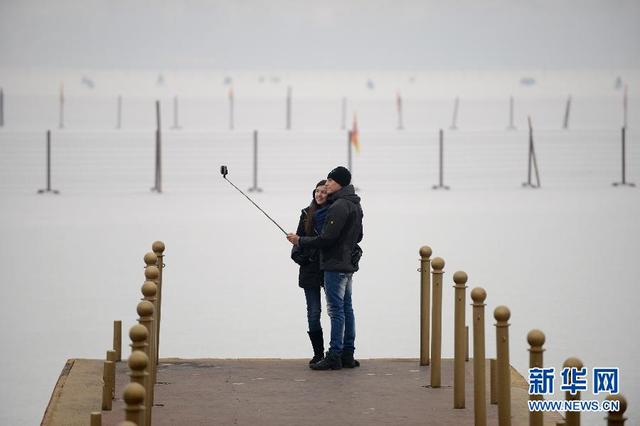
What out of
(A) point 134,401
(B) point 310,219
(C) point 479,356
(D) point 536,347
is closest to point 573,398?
(D) point 536,347

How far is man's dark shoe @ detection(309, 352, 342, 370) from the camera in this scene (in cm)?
1027

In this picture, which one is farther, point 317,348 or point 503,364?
point 317,348

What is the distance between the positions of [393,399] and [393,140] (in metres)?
26.5

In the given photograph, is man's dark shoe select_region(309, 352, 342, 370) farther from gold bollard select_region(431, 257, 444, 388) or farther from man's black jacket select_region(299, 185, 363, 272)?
gold bollard select_region(431, 257, 444, 388)

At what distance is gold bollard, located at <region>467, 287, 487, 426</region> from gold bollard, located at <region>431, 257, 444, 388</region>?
3.80 feet

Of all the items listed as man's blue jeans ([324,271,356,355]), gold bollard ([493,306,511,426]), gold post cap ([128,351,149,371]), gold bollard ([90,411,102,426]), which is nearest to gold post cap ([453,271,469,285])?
gold bollard ([493,306,511,426])

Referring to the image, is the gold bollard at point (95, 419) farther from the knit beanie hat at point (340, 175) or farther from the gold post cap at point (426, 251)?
the gold post cap at point (426, 251)

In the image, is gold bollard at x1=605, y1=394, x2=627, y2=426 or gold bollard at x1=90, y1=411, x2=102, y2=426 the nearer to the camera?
gold bollard at x1=605, y1=394, x2=627, y2=426

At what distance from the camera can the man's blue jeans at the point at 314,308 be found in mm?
10359

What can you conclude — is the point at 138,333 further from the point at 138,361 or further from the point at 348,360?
the point at 348,360

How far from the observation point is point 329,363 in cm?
1028

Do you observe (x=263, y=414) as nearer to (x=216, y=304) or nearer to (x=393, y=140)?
(x=216, y=304)

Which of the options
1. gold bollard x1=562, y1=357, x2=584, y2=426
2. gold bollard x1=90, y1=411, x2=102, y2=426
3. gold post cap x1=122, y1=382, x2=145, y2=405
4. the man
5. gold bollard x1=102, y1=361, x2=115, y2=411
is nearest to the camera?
gold post cap x1=122, y1=382, x2=145, y2=405

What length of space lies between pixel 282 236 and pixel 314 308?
914 cm
